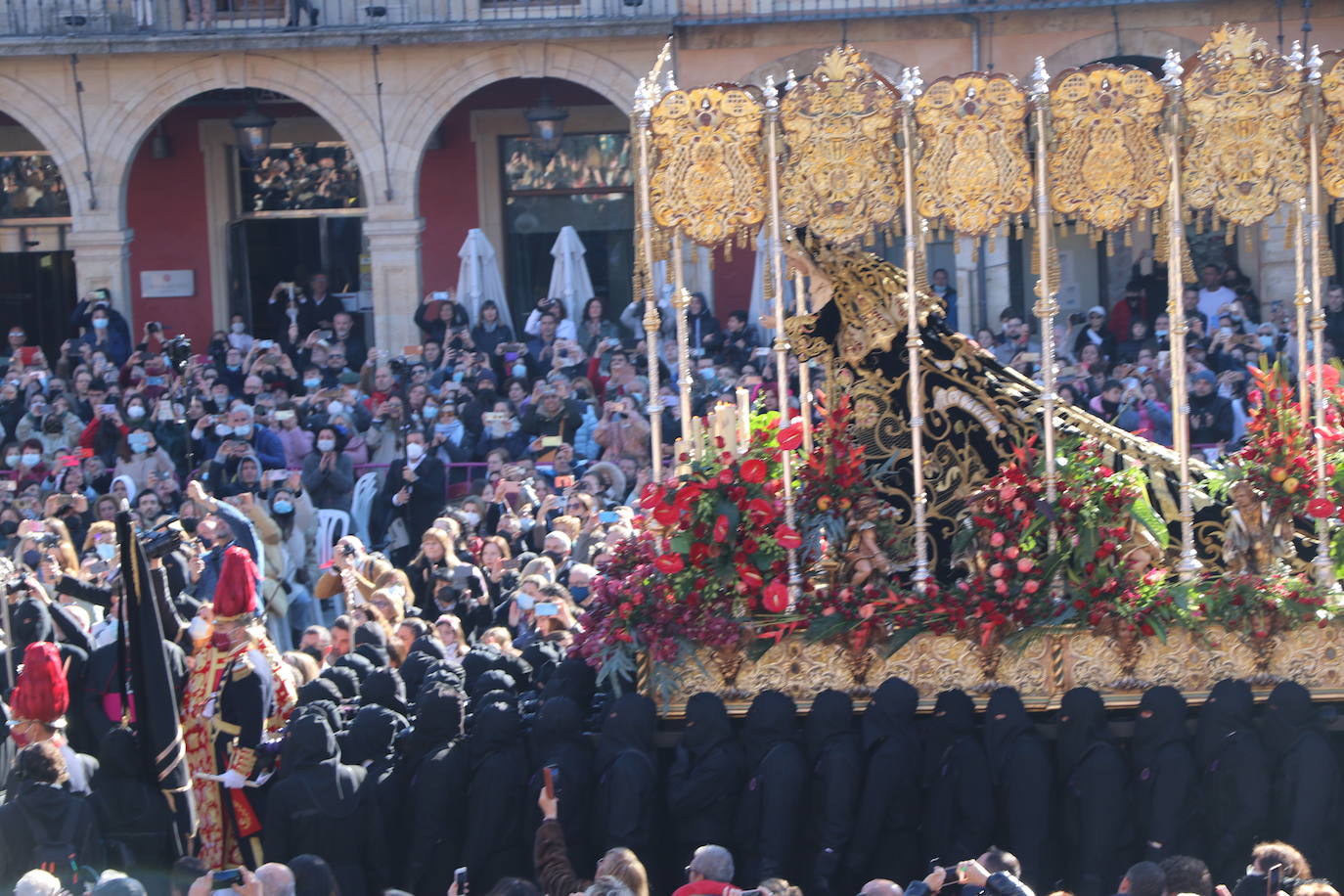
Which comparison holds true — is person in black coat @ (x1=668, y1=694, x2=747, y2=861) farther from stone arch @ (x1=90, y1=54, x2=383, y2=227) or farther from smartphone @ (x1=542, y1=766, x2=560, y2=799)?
stone arch @ (x1=90, y1=54, x2=383, y2=227)

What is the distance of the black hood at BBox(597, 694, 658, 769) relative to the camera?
8773mm

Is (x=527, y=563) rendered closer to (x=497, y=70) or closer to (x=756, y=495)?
(x=756, y=495)

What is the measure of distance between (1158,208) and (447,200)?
1359 centimetres

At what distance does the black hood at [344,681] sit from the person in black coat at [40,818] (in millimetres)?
1342

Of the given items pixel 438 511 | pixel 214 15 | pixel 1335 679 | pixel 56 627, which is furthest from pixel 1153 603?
pixel 214 15

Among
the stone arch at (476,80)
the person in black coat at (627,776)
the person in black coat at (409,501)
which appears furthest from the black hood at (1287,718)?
the stone arch at (476,80)

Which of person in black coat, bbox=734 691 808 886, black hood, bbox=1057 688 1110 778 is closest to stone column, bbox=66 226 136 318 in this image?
person in black coat, bbox=734 691 808 886

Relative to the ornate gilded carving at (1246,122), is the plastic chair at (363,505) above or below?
below

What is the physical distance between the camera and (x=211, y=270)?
2231 centimetres

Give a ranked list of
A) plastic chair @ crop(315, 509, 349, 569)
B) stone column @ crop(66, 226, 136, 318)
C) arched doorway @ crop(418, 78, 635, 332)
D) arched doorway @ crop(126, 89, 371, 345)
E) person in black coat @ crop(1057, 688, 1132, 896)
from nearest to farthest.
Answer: person in black coat @ crop(1057, 688, 1132, 896) → plastic chair @ crop(315, 509, 349, 569) → stone column @ crop(66, 226, 136, 318) → arched doorway @ crop(418, 78, 635, 332) → arched doorway @ crop(126, 89, 371, 345)

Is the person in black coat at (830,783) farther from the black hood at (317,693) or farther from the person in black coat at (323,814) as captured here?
the black hood at (317,693)

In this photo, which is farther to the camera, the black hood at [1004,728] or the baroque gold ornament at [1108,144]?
the baroque gold ornament at [1108,144]

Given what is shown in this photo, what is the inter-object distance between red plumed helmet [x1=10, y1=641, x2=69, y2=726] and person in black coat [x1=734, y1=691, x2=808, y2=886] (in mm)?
2880

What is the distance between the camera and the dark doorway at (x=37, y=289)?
22547mm
